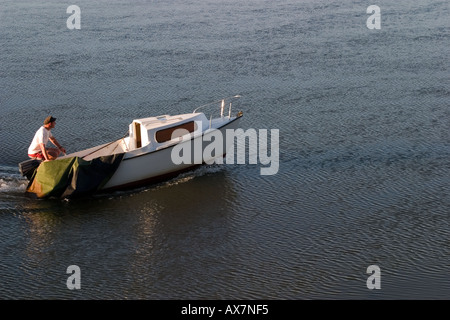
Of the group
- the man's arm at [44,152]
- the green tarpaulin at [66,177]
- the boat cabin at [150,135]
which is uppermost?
the boat cabin at [150,135]

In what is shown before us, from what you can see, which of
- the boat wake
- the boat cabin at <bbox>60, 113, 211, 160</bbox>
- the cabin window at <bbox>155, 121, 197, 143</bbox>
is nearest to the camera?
the boat wake

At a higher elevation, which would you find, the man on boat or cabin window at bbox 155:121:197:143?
cabin window at bbox 155:121:197:143

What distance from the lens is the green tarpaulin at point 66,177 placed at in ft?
55.9

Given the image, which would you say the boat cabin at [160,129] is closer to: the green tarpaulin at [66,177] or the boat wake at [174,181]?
the boat wake at [174,181]

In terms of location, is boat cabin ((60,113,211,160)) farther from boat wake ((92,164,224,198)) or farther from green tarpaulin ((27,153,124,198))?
boat wake ((92,164,224,198))

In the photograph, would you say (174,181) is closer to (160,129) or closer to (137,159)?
(137,159)

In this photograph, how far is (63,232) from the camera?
15898 millimetres

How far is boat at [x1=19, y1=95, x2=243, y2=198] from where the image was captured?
675 inches

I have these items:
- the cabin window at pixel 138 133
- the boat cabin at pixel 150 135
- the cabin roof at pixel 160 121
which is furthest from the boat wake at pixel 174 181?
the cabin roof at pixel 160 121

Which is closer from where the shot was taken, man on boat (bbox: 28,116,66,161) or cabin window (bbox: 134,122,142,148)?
man on boat (bbox: 28,116,66,161)

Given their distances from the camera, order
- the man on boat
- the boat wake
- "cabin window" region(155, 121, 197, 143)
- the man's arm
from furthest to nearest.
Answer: "cabin window" region(155, 121, 197, 143) → the boat wake → the man on boat → the man's arm

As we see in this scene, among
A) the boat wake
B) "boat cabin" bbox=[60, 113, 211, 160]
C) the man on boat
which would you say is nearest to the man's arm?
the man on boat
